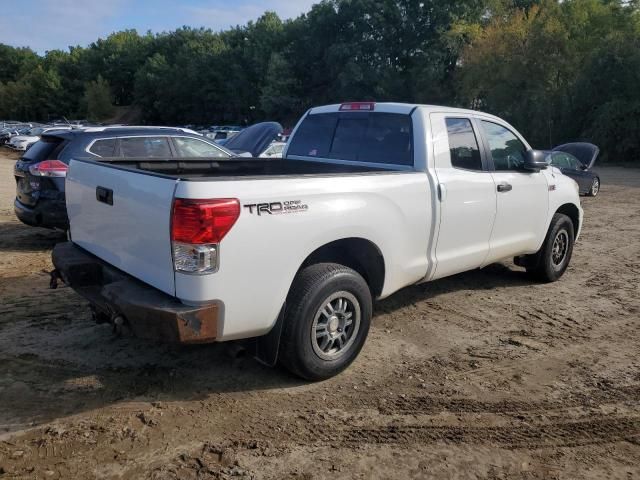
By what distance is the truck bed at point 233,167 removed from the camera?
5.14 m

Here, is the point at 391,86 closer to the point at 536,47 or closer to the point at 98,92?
the point at 536,47

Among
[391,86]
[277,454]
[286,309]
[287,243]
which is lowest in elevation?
[277,454]

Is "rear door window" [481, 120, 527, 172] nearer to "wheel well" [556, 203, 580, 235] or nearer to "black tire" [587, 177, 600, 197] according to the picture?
"wheel well" [556, 203, 580, 235]

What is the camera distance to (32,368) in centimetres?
414

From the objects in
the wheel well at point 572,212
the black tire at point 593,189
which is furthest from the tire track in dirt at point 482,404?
the black tire at point 593,189

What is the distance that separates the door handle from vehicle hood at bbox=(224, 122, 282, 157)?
7357 millimetres

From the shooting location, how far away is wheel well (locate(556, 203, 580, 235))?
22.1 feet

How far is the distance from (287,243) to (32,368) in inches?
87.8

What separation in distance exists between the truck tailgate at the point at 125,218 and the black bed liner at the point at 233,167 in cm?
77

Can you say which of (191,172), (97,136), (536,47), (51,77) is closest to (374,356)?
(191,172)

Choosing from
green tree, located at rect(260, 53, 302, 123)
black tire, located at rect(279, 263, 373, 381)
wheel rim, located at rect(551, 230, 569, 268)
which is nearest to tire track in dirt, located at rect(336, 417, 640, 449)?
black tire, located at rect(279, 263, 373, 381)

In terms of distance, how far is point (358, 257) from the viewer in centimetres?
431

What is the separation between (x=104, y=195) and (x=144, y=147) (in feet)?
15.2

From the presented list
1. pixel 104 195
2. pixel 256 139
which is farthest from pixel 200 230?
pixel 256 139
